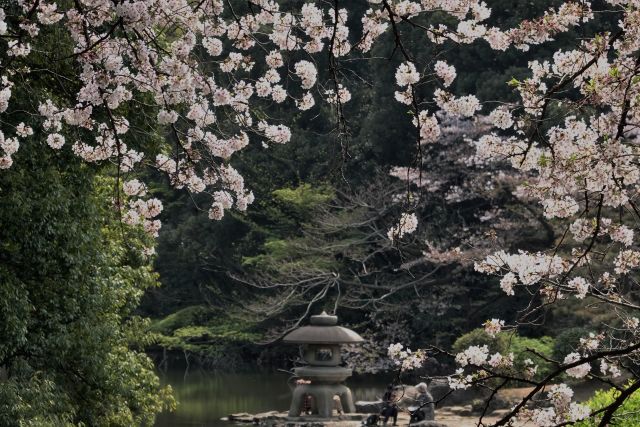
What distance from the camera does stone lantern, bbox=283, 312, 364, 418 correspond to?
15742 millimetres

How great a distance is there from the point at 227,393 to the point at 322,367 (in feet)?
17.0

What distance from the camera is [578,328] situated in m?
16.4

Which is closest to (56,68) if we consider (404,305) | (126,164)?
(126,164)

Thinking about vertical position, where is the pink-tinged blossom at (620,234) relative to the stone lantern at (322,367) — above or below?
above

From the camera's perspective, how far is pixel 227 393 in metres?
20.9

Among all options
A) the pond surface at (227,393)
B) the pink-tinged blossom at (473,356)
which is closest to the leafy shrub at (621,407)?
the pink-tinged blossom at (473,356)

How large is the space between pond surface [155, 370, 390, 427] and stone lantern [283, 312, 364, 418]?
1309 mm

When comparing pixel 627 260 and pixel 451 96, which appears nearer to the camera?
pixel 451 96

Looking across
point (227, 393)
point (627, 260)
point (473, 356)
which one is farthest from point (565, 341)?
point (473, 356)

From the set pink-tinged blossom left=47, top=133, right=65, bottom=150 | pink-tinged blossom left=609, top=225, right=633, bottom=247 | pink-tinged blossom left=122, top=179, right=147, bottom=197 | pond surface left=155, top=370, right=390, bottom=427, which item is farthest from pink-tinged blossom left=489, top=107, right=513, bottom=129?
pond surface left=155, top=370, right=390, bottom=427

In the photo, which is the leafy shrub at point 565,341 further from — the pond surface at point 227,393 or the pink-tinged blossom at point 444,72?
the pink-tinged blossom at point 444,72

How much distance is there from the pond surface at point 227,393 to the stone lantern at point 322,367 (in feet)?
4.29

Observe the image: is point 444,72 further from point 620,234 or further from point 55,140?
point 55,140

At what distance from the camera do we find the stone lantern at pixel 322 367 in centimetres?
1574
